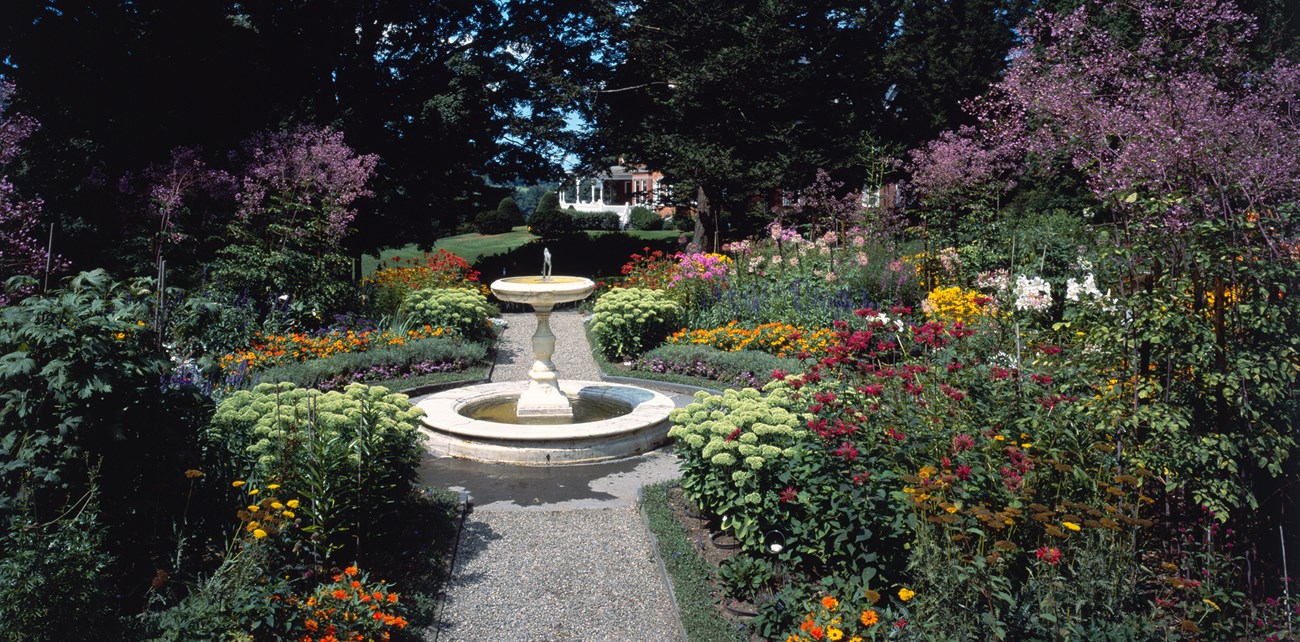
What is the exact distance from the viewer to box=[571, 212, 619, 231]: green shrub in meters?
38.0

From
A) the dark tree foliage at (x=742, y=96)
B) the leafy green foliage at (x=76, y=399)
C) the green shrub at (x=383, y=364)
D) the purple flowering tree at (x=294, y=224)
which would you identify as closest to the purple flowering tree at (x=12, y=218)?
the purple flowering tree at (x=294, y=224)

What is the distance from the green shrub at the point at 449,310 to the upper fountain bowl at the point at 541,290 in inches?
170

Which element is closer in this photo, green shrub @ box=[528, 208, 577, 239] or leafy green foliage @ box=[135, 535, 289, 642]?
leafy green foliage @ box=[135, 535, 289, 642]

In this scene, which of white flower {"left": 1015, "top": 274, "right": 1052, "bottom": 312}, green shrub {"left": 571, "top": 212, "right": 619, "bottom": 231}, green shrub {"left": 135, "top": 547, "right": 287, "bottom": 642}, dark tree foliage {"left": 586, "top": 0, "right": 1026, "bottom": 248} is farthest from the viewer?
green shrub {"left": 571, "top": 212, "right": 619, "bottom": 231}

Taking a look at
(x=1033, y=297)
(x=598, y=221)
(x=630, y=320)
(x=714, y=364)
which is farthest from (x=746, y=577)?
(x=598, y=221)

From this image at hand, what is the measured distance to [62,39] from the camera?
1324 cm

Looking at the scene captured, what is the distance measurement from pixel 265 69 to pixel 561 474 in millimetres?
13694

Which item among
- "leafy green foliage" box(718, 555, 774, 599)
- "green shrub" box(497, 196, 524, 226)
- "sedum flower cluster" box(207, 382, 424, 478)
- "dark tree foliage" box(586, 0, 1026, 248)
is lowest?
"leafy green foliage" box(718, 555, 774, 599)

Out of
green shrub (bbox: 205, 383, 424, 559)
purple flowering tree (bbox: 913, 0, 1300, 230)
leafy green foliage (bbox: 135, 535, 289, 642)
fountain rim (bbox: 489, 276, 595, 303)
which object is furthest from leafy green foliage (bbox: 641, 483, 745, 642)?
purple flowering tree (bbox: 913, 0, 1300, 230)

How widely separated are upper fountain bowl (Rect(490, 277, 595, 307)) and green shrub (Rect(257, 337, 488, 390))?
254cm

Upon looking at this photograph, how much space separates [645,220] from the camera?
41938 millimetres

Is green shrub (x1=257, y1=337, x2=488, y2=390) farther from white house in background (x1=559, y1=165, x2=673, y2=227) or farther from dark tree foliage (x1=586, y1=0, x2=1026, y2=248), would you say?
white house in background (x1=559, y1=165, x2=673, y2=227)

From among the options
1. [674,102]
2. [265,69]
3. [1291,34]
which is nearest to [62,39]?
[265,69]

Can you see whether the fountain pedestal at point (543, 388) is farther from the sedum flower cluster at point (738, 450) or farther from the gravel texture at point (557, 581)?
the sedum flower cluster at point (738, 450)
